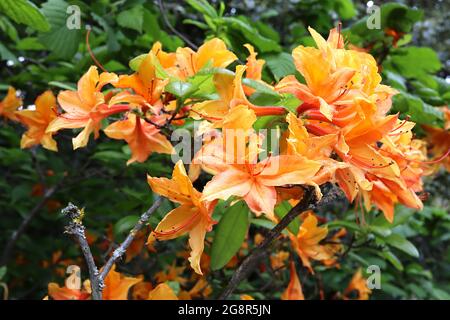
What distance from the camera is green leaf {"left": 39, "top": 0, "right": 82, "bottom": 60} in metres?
1.92

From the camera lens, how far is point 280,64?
5.70 ft

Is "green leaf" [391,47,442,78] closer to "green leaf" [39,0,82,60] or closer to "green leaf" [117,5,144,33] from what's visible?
"green leaf" [117,5,144,33]

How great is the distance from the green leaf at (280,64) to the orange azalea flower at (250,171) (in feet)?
2.09

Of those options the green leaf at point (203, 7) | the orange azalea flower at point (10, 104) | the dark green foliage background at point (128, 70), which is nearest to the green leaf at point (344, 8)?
the dark green foliage background at point (128, 70)

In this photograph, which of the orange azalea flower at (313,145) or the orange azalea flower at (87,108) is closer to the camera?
the orange azalea flower at (313,145)

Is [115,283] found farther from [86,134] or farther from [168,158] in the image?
[168,158]

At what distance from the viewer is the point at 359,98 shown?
107 cm

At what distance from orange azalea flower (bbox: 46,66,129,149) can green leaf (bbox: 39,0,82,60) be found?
58cm

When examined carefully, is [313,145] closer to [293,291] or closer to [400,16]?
[293,291]

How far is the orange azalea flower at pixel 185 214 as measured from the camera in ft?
3.56

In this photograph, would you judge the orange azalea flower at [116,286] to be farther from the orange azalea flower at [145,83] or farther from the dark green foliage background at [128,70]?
the orange azalea flower at [145,83]

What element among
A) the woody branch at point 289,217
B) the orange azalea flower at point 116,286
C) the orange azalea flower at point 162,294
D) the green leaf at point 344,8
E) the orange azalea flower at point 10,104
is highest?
the green leaf at point 344,8

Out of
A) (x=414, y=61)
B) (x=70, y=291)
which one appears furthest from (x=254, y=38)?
(x=70, y=291)

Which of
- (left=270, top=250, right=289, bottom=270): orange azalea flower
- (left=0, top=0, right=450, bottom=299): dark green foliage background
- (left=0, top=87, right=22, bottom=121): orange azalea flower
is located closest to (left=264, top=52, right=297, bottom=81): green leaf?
(left=0, top=0, right=450, bottom=299): dark green foliage background
